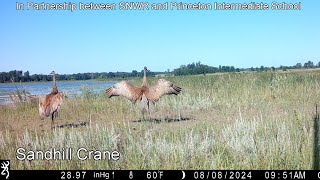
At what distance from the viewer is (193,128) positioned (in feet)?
22.2

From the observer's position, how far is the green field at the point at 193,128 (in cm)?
445

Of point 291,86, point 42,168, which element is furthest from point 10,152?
point 291,86

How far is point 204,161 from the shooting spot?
4469 mm

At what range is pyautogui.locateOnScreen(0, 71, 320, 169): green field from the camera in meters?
4.45
